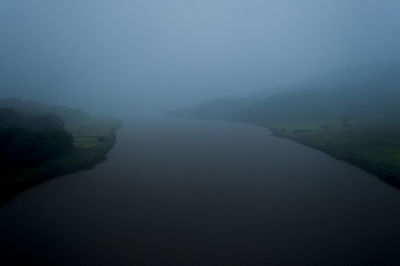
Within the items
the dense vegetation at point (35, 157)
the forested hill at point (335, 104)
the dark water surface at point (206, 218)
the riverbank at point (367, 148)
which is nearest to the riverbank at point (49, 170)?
the dense vegetation at point (35, 157)

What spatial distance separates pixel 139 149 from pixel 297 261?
42.1 m

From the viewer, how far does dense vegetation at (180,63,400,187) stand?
1618 inches

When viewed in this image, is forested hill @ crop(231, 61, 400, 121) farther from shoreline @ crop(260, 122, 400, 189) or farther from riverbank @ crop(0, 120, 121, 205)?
riverbank @ crop(0, 120, 121, 205)

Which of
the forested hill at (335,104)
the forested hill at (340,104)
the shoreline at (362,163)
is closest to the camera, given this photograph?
the shoreline at (362,163)

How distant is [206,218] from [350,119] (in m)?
83.4

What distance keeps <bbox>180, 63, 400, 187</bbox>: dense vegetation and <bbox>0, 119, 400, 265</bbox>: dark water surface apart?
18.6 ft

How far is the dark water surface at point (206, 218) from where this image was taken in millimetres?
17047

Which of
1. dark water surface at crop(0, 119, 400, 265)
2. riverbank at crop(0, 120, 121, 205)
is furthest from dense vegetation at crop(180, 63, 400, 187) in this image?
riverbank at crop(0, 120, 121, 205)

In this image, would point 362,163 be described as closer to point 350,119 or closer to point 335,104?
point 350,119

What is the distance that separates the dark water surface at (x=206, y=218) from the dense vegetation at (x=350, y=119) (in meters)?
5.66

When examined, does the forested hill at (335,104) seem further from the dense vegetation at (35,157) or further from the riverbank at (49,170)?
the dense vegetation at (35,157)

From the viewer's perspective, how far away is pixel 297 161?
136ft

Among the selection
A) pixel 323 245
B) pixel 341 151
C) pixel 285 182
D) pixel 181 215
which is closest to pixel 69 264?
pixel 181 215

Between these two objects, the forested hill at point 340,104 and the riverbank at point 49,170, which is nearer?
the riverbank at point 49,170
